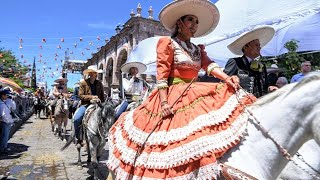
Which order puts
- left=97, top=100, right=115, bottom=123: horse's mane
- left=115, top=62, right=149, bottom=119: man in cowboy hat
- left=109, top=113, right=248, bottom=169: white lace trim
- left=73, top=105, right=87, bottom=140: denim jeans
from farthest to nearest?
left=115, top=62, right=149, bottom=119: man in cowboy hat < left=73, top=105, right=87, bottom=140: denim jeans < left=97, top=100, right=115, bottom=123: horse's mane < left=109, top=113, right=248, bottom=169: white lace trim

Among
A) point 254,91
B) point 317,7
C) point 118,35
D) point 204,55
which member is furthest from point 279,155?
point 118,35

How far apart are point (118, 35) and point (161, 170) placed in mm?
28602

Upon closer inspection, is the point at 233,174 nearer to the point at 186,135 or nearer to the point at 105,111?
the point at 186,135

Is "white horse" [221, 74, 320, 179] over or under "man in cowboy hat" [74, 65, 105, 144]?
under

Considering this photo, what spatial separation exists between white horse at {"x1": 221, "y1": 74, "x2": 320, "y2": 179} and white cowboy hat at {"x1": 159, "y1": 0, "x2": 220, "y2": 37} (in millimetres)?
1315

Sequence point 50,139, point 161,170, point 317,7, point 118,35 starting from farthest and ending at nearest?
1. point 118,35
2. point 50,139
3. point 317,7
4. point 161,170

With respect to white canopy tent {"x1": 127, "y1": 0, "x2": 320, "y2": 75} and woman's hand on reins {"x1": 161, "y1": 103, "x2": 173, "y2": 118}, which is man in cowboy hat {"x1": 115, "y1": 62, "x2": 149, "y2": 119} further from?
woman's hand on reins {"x1": 161, "y1": 103, "x2": 173, "y2": 118}

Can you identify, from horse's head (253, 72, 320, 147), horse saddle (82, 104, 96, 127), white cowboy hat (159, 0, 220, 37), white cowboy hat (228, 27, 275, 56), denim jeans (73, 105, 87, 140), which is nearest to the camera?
horse's head (253, 72, 320, 147)

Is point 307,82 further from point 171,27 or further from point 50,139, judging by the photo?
point 50,139

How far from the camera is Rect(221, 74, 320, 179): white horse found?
7.42 ft

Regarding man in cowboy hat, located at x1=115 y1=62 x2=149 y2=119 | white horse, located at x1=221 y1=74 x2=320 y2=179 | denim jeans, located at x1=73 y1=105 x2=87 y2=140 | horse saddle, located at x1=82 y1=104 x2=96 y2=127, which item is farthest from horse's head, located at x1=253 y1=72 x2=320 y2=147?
man in cowboy hat, located at x1=115 y1=62 x2=149 y2=119

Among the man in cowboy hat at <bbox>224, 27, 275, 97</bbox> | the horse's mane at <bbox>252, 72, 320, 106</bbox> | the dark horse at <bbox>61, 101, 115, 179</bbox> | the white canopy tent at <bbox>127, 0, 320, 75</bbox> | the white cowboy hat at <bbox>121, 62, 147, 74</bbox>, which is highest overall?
the white canopy tent at <bbox>127, 0, 320, 75</bbox>

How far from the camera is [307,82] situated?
230cm

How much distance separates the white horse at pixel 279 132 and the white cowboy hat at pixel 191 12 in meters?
1.31
